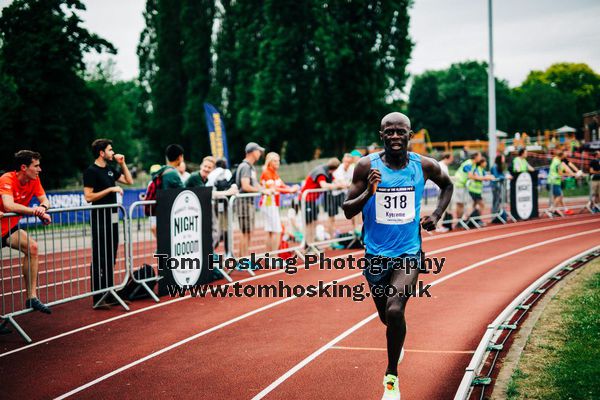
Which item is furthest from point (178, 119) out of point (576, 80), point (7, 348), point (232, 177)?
point (576, 80)

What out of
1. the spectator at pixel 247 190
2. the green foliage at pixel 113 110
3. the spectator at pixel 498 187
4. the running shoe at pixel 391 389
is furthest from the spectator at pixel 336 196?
the green foliage at pixel 113 110

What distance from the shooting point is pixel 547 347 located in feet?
19.8

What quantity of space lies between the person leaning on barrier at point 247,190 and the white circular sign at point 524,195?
10571 mm

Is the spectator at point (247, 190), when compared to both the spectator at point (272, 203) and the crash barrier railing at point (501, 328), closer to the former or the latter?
the spectator at point (272, 203)

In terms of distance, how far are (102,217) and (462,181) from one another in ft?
38.9

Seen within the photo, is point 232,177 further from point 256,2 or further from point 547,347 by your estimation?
point 256,2

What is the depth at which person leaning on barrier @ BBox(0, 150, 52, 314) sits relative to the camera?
24.1 feet

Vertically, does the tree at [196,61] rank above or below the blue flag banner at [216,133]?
above

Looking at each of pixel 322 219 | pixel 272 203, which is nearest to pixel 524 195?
pixel 322 219

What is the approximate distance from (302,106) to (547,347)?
39.8 metres

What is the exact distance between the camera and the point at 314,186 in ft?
44.8

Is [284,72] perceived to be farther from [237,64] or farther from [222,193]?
[222,193]

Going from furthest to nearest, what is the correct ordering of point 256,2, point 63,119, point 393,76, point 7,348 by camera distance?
point 256,2
point 393,76
point 63,119
point 7,348

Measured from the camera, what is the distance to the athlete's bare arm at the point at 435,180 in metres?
5.12
